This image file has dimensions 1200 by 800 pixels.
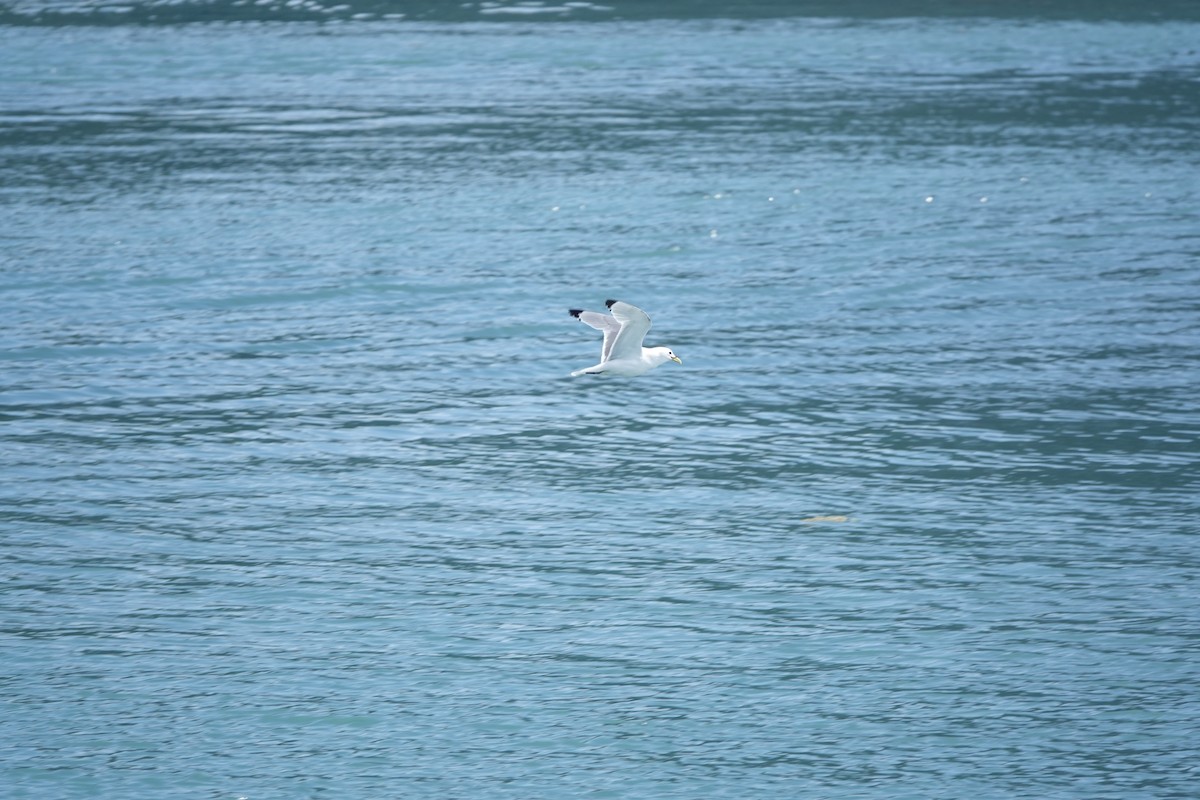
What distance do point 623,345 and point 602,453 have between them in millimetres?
1643

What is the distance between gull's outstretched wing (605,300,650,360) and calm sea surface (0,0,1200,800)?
1322 millimetres

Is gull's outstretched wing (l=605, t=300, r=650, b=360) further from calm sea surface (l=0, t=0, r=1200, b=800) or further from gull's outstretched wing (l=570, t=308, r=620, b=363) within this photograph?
calm sea surface (l=0, t=0, r=1200, b=800)

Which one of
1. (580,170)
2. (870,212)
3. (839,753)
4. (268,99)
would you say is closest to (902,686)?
(839,753)

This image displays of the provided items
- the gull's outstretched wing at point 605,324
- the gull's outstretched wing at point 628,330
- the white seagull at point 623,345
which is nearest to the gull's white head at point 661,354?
the white seagull at point 623,345

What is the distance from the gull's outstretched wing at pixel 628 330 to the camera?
16906 millimetres

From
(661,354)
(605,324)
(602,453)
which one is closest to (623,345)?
(605,324)

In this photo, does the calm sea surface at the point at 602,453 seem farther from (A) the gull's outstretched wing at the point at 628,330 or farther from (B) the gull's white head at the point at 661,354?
(A) the gull's outstretched wing at the point at 628,330

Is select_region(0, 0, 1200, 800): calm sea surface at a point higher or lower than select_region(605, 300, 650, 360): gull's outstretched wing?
lower

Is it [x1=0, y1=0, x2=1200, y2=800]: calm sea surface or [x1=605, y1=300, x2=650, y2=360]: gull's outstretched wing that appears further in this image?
[x1=605, y1=300, x2=650, y2=360]: gull's outstretched wing

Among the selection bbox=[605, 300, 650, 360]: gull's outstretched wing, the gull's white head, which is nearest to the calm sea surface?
the gull's white head

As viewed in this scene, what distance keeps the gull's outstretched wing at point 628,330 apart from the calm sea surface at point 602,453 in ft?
4.34

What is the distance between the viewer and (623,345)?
59.5 ft

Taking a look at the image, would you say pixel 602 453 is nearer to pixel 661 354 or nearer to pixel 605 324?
pixel 661 354

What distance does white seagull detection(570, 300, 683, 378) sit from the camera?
1730 cm
